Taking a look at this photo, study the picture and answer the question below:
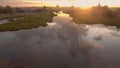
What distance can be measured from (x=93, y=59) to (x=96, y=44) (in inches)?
355

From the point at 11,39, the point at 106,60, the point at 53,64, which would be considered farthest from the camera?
the point at 11,39

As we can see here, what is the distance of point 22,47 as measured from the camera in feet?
99.9

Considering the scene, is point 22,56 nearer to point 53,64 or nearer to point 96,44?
point 53,64

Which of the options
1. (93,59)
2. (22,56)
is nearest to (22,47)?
(22,56)

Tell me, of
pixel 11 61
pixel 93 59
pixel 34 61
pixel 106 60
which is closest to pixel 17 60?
pixel 11 61

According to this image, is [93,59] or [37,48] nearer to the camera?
[93,59]

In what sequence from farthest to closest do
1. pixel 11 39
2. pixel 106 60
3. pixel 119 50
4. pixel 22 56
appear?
pixel 11 39, pixel 119 50, pixel 22 56, pixel 106 60

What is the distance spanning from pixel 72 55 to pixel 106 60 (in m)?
5.04

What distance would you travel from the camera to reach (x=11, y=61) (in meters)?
23.1

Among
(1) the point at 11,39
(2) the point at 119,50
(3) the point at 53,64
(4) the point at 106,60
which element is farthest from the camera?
(1) the point at 11,39

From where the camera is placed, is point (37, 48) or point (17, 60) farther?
point (37, 48)

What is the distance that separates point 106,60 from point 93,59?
1.73 m

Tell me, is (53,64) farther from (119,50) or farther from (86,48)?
(119,50)

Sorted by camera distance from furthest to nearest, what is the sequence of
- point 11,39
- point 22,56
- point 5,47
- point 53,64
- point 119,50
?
point 11,39, point 5,47, point 119,50, point 22,56, point 53,64
